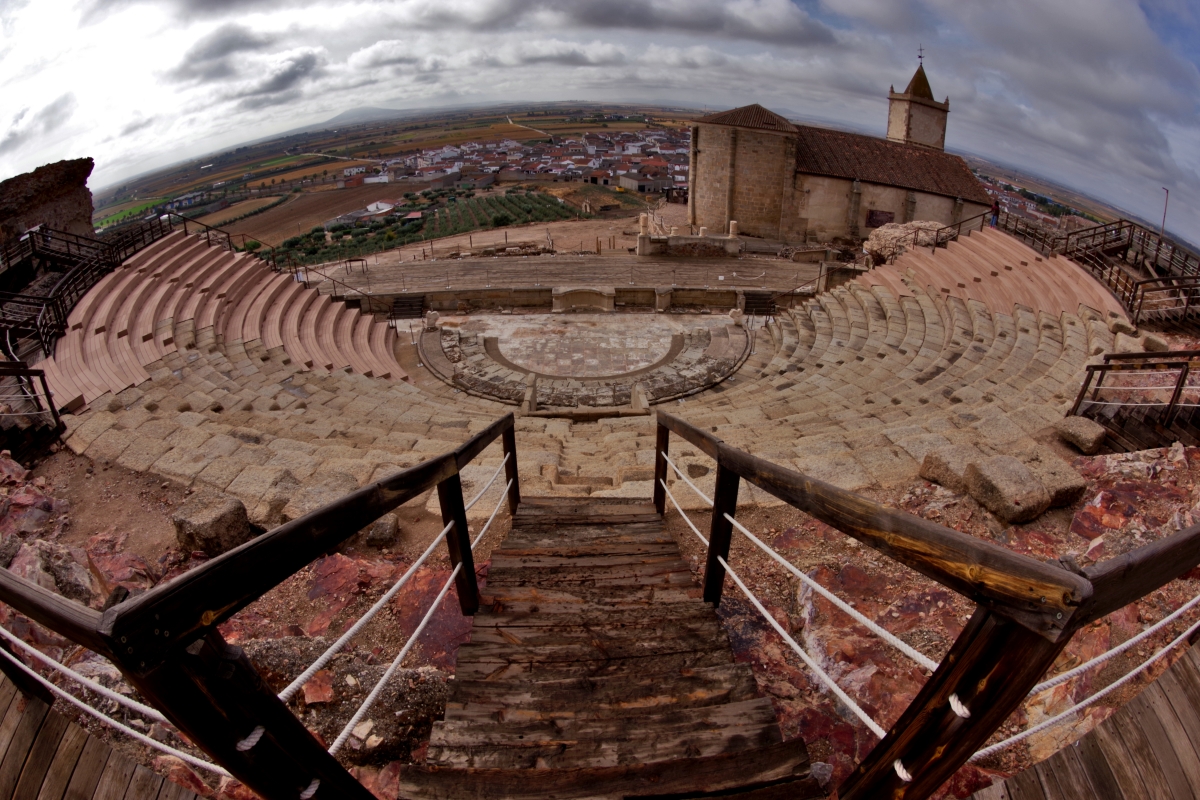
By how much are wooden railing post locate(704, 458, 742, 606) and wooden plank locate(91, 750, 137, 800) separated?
251 cm

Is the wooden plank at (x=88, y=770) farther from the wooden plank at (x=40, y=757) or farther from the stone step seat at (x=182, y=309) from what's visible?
the stone step seat at (x=182, y=309)

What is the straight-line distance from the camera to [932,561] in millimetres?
1745

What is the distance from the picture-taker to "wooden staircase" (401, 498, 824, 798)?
219cm

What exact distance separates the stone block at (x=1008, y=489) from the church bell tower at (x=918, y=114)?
4585cm

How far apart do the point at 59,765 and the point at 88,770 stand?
84 mm

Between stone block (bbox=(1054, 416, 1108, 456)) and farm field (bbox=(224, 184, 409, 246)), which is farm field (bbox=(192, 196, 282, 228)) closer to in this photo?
farm field (bbox=(224, 184, 409, 246))

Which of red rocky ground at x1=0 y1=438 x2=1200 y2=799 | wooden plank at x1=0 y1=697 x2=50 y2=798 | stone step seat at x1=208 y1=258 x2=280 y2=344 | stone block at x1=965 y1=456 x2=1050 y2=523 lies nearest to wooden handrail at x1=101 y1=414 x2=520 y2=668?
wooden plank at x1=0 y1=697 x2=50 y2=798

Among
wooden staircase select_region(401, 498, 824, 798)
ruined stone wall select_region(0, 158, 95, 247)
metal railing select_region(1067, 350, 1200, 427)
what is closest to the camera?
wooden staircase select_region(401, 498, 824, 798)

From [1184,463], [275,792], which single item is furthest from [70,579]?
[1184,463]

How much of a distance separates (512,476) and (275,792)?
3637 mm

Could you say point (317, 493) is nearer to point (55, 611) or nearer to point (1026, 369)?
point (55, 611)

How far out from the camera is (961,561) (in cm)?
162

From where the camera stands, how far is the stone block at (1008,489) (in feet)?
15.8

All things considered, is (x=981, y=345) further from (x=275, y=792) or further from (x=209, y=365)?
(x=209, y=365)
